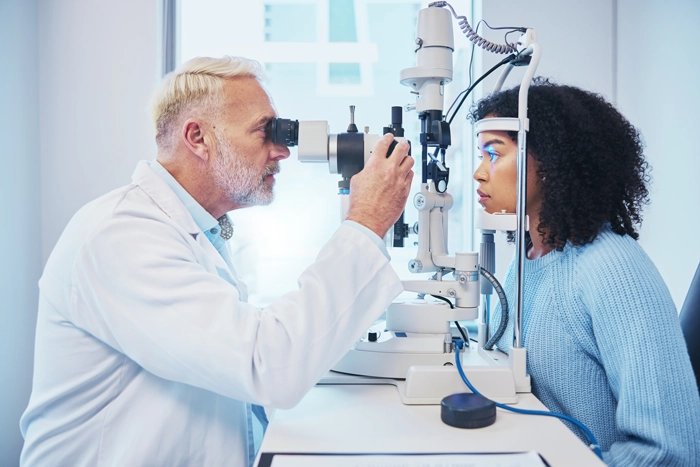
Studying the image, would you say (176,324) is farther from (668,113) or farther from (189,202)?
(668,113)

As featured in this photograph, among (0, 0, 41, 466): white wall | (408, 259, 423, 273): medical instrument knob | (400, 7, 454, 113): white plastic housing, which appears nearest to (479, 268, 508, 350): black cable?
(408, 259, 423, 273): medical instrument knob

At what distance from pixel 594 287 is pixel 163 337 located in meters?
0.78

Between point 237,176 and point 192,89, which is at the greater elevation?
point 192,89

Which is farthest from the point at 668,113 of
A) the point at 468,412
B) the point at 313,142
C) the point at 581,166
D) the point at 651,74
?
the point at 468,412

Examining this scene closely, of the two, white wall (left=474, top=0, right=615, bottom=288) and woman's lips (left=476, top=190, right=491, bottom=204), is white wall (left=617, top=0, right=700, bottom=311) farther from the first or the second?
woman's lips (left=476, top=190, right=491, bottom=204)

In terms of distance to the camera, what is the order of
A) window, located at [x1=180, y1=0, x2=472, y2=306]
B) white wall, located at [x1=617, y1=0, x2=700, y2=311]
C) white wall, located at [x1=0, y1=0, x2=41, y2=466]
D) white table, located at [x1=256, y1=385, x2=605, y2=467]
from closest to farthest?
white table, located at [x1=256, y1=385, x2=605, y2=467], white wall, located at [x1=617, y1=0, x2=700, y2=311], white wall, located at [x1=0, y1=0, x2=41, y2=466], window, located at [x1=180, y1=0, x2=472, y2=306]

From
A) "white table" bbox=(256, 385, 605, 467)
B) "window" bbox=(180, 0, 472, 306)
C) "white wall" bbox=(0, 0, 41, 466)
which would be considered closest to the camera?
"white table" bbox=(256, 385, 605, 467)

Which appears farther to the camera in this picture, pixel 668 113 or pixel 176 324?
pixel 668 113

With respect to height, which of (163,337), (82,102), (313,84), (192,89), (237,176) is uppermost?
(313,84)

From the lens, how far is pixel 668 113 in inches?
69.6

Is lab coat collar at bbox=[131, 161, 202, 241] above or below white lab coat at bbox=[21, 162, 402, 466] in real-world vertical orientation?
above

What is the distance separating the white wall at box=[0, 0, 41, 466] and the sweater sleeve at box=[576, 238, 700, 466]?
6.72 ft

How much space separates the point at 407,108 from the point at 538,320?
0.54m

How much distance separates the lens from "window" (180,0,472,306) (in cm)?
228
